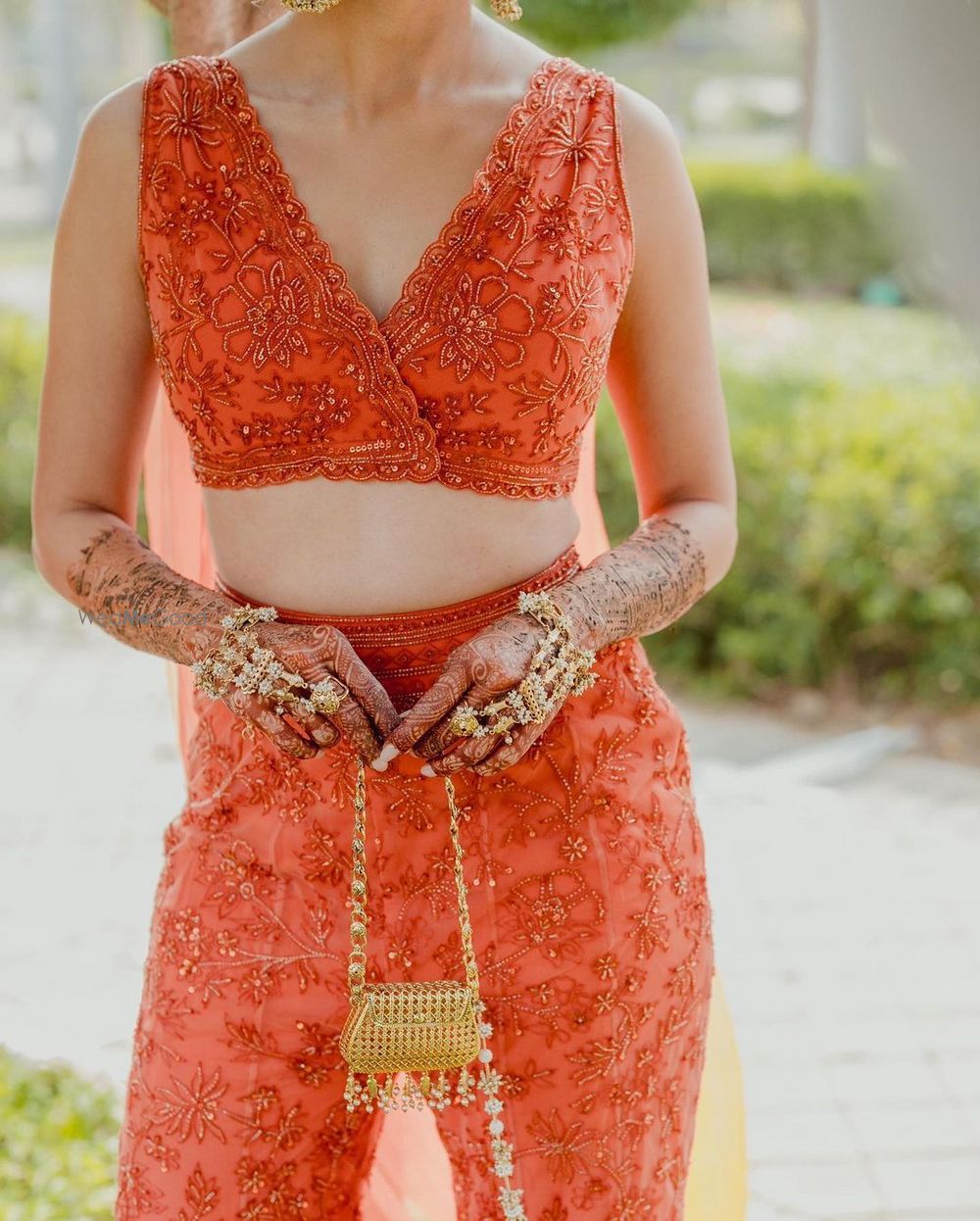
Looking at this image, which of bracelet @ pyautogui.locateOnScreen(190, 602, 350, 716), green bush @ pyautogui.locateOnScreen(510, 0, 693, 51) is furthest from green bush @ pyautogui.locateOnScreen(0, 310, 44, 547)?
bracelet @ pyautogui.locateOnScreen(190, 602, 350, 716)

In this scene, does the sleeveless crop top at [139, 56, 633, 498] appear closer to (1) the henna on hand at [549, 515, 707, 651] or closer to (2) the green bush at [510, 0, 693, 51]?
(1) the henna on hand at [549, 515, 707, 651]

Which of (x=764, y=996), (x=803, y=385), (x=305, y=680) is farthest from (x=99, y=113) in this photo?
(x=803, y=385)

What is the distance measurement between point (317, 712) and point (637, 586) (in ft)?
1.48

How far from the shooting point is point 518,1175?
178cm

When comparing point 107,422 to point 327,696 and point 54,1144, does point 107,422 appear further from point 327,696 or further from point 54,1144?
point 54,1144

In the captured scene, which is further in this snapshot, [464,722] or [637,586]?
[637,586]

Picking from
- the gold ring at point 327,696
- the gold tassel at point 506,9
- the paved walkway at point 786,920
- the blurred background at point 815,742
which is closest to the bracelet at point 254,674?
the gold ring at point 327,696

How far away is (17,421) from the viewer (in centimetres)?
970

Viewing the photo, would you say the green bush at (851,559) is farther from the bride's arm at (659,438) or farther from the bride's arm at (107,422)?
the bride's arm at (107,422)

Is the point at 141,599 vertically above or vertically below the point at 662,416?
below

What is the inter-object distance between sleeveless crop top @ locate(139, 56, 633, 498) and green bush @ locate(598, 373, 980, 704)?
4960 millimetres

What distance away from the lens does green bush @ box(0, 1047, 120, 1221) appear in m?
3.28

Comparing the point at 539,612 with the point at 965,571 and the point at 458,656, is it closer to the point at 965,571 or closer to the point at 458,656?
the point at 458,656

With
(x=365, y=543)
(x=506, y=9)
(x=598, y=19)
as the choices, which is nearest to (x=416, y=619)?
(x=365, y=543)
